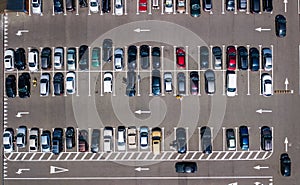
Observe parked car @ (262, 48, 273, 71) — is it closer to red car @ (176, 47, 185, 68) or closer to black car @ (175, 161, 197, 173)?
red car @ (176, 47, 185, 68)

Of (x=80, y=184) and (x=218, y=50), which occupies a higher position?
(x=218, y=50)

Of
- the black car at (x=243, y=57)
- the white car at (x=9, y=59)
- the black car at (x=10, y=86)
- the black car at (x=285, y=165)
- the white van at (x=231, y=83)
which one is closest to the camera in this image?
the black car at (x=285, y=165)

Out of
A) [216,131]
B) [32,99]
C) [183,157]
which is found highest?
[32,99]

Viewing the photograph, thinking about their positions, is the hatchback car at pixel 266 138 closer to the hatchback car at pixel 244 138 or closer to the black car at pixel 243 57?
the hatchback car at pixel 244 138

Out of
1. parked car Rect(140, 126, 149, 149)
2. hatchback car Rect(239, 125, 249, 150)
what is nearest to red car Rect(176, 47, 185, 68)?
parked car Rect(140, 126, 149, 149)

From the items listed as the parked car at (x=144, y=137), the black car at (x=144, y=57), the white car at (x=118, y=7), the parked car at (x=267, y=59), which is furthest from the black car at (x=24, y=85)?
the parked car at (x=267, y=59)

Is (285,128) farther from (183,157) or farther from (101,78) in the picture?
(101,78)

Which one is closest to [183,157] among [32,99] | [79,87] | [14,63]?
[79,87]
